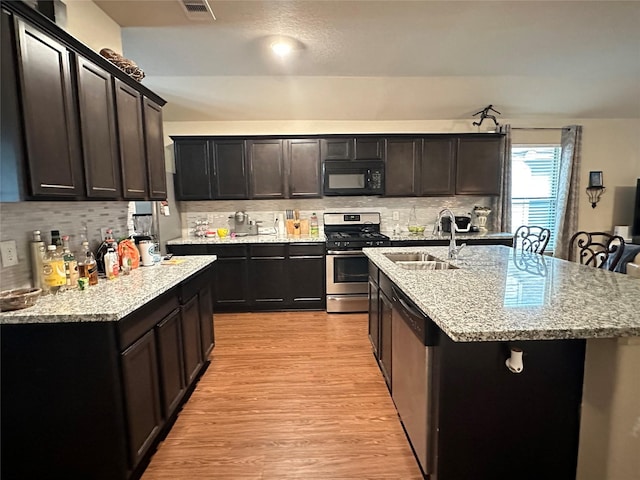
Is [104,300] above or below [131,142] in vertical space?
below

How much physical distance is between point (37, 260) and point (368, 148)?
3.52 metres

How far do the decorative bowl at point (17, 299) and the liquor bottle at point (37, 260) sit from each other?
155 millimetres

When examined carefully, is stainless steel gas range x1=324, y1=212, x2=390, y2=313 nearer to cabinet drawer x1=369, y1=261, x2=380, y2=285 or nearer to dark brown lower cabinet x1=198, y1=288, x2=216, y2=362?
cabinet drawer x1=369, y1=261, x2=380, y2=285

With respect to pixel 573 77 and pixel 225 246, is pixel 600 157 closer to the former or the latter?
pixel 573 77

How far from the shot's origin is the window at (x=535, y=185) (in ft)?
15.0

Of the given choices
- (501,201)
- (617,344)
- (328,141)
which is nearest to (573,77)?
(501,201)

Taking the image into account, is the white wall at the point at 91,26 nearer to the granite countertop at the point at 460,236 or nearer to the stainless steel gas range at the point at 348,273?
the stainless steel gas range at the point at 348,273

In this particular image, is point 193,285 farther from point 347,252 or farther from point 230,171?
point 230,171

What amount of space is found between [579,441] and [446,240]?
9.23 ft

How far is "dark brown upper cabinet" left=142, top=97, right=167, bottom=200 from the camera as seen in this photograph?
2.33 m

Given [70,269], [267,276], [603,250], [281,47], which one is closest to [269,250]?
[267,276]

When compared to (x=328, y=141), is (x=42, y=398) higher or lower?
lower

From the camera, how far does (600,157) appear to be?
4559mm

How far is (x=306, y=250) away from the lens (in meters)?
3.88
